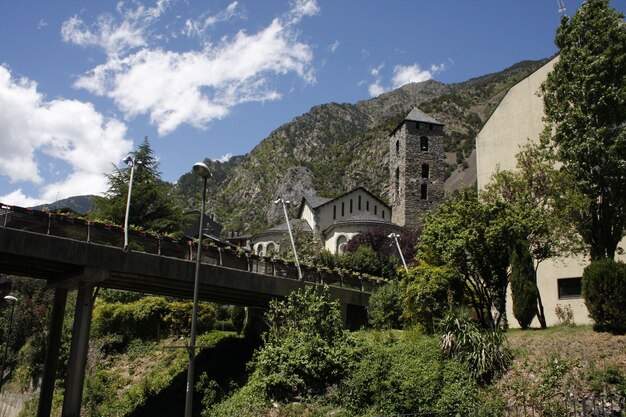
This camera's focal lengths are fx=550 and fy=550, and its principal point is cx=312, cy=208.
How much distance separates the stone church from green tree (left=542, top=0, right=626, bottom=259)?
44.0 metres

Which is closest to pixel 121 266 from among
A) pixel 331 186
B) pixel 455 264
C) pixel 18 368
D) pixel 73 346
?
pixel 73 346

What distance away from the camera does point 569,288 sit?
2975 centimetres

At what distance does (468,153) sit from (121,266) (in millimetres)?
134159

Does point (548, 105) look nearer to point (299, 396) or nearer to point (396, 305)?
point (396, 305)

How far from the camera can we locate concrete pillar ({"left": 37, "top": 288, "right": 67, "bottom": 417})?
2441 centimetres

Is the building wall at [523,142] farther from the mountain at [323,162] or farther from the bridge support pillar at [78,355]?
the mountain at [323,162]

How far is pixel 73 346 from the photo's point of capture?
23.0 meters

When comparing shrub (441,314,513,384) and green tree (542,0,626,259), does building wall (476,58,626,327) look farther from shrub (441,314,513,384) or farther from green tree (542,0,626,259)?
shrub (441,314,513,384)

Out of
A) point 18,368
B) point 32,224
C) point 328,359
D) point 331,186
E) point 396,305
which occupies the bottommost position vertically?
point 18,368

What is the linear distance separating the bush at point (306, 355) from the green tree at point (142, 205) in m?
30.8

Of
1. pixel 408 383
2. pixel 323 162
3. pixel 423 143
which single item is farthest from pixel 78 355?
pixel 323 162

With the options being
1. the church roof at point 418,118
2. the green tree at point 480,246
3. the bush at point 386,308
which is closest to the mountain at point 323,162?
the church roof at point 418,118

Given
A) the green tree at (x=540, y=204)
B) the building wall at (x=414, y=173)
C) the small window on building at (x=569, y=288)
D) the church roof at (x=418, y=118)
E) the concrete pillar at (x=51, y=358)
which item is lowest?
the concrete pillar at (x=51, y=358)

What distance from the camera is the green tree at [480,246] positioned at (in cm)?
2444
